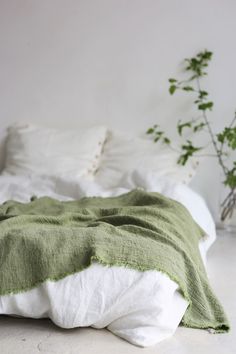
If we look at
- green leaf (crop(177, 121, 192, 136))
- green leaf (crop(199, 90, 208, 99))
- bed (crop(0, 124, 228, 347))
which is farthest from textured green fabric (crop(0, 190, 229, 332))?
green leaf (crop(199, 90, 208, 99))

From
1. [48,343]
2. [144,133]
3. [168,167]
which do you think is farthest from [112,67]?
[48,343]

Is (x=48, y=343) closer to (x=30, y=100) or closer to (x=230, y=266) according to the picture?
(x=230, y=266)

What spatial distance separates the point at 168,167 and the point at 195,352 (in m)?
1.73

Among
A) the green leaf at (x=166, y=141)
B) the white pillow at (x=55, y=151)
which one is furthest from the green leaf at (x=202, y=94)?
the white pillow at (x=55, y=151)

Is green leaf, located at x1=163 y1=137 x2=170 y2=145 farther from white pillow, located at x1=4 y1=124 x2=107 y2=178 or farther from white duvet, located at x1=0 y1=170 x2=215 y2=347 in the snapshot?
white duvet, located at x1=0 y1=170 x2=215 y2=347

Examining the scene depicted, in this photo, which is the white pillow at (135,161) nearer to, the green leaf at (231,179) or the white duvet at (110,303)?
the green leaf at (231,179)

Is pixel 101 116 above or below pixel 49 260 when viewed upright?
above

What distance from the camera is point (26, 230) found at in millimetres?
1718

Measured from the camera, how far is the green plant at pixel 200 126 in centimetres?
314

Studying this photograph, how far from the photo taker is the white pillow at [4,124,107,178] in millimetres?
3139

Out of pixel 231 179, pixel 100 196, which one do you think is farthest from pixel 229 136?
pixel 100 196

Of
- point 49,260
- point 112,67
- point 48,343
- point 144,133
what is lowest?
point 48,343

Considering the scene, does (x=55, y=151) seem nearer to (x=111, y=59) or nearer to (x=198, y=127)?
(x=111, y=59)

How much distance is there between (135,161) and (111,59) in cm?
70
